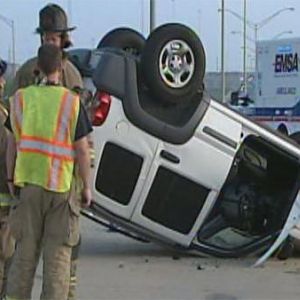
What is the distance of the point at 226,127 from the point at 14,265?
3.45 metres

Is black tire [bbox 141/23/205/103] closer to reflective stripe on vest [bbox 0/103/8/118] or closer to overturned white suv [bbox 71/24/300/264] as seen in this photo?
overturned white suv [bbox 71/24/300/264]

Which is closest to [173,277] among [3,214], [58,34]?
[3,214]

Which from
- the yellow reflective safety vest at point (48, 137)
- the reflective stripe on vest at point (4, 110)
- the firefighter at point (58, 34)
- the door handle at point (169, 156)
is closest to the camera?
the yellow reflective safety vest at point (48, 137)

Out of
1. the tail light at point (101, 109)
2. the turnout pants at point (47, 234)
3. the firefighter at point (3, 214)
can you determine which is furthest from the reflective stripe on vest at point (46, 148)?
the tail light at point (101, 109)

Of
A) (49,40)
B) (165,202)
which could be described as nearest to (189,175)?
(165,202)

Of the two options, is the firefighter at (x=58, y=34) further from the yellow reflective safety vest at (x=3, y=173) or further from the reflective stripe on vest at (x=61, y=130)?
the reflective stripe on vest at (x=61, y=130)

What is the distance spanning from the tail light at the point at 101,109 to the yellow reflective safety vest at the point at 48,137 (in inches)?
107

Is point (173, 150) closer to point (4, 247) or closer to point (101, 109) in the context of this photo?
point (101, 109)

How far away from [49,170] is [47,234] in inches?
15.4

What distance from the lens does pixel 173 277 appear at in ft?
29.2

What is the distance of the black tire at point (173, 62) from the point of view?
891 centimetres

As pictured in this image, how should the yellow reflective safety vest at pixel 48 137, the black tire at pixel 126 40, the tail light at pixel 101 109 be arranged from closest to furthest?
the yellow reflective safety vest at pixel 48 137 → the tail light at pixel 101 109 → the black tire at pixel 126 40

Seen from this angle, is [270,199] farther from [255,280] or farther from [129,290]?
[129,290]

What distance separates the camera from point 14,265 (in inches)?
246
